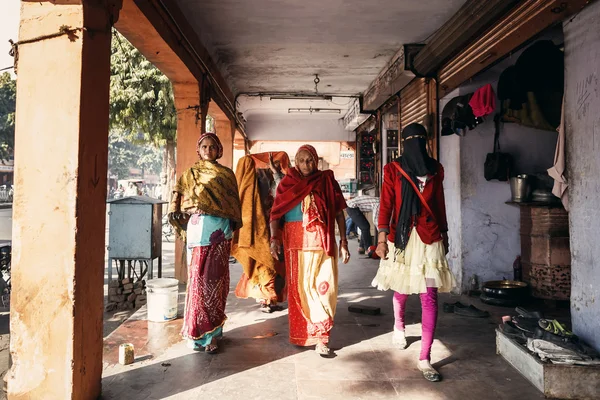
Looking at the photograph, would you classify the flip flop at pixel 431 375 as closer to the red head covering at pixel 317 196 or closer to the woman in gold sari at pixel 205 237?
the red head covering at pixel 317 196

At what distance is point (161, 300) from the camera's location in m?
4.63

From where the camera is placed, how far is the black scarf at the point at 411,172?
330 cm

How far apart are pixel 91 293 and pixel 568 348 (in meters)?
3.29

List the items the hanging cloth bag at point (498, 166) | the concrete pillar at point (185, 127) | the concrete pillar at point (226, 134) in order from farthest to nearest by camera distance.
A: the concrete pillar at point (226, 134)
the concrete pillar at point (185, 127)
the hanging cloth bag at point (498, 166)

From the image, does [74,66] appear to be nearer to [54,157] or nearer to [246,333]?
[54,157]

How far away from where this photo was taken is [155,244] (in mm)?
6301

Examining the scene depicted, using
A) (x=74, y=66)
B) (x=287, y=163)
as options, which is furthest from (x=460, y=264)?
(x=74, y=66)

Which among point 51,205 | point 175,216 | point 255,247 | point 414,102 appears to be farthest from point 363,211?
point 51,205

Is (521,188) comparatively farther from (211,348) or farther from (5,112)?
(5,112)

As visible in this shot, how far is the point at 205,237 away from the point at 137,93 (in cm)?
835

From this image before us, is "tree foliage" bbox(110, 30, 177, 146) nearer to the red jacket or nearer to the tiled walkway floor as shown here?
the tiled walkway floor

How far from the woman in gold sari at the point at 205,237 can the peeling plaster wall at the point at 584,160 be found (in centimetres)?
291

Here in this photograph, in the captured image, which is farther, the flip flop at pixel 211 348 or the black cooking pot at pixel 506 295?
the black cooking pot at pixel 506 295

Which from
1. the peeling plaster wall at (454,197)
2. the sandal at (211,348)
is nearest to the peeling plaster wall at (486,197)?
the peeling plaster wall at (454,197)
